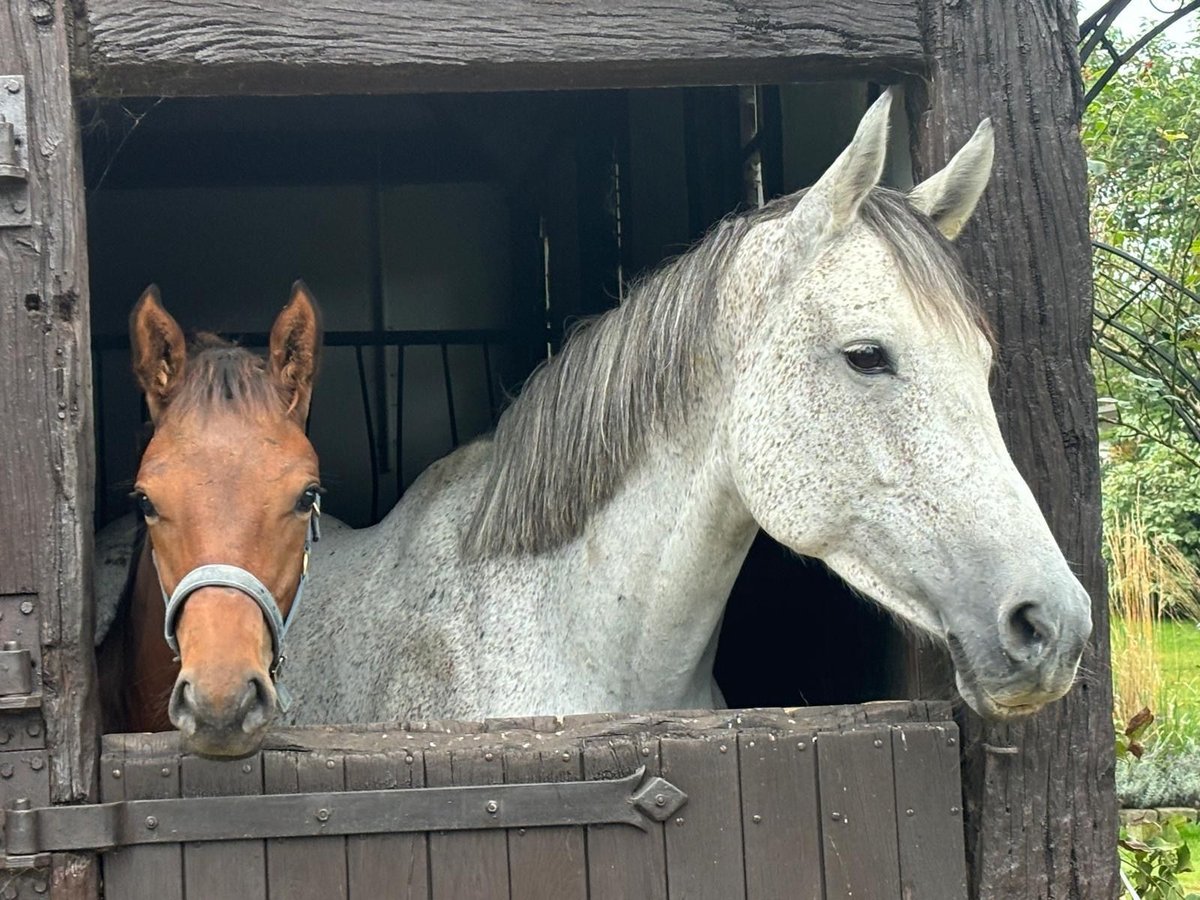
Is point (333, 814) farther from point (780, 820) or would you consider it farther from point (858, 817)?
point (858, 817)

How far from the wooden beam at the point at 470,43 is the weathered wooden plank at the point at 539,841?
1241 millimetres

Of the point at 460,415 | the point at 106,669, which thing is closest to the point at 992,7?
the point at 106,669

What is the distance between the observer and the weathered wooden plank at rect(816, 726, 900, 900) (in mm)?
2270

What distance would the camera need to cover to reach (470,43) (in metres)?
2.34

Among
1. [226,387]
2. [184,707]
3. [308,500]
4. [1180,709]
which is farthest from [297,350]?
[1180,709]

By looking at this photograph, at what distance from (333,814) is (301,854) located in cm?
9

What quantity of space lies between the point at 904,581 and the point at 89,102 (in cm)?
171

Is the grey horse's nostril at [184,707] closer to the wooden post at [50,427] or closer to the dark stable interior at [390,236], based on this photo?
the wooden post at [50,427]

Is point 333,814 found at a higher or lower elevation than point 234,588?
lower

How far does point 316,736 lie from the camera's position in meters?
2.24

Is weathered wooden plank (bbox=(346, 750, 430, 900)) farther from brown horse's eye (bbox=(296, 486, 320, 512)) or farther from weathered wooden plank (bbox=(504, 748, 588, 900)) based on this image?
brown horse's eye (bbox=(296, 486, 320, 512))

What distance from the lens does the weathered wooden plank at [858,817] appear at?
7.45 feet

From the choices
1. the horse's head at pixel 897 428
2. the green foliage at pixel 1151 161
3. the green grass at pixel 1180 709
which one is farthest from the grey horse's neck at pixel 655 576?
the green grass at pixel 1180 709

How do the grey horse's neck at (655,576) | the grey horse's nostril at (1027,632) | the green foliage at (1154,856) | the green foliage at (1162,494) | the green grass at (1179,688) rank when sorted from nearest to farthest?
the grey horse's nostril at (1027,632) → the grey horse's neck at (655,576) → the green foliage at (1154,856) → the green grass at (1179,688) → the green foliage at (1162,494)
